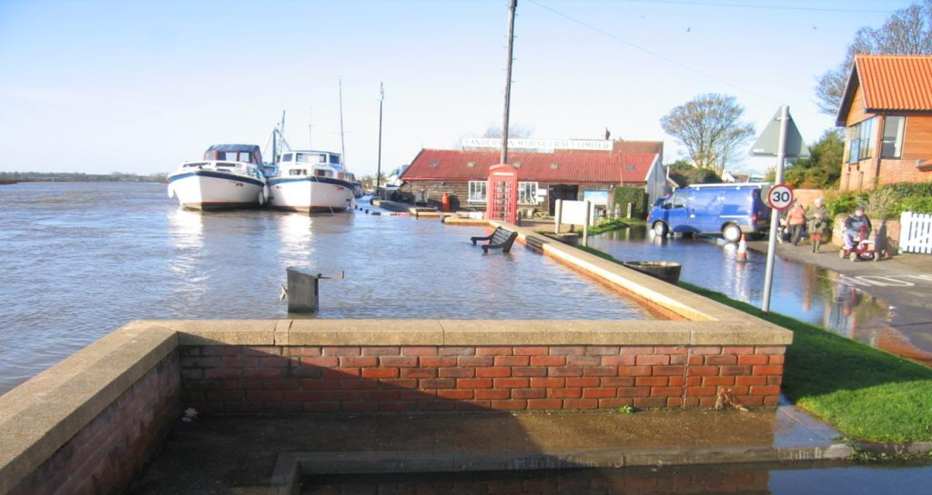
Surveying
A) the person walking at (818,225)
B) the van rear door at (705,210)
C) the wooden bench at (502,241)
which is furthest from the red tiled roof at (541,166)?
the wooden bench at (502,241)

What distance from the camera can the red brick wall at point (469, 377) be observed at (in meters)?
4.31

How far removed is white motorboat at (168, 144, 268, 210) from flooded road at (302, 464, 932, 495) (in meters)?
28.6

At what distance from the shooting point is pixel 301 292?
6633 millimetres

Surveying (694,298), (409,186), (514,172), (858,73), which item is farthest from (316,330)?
(409,186)

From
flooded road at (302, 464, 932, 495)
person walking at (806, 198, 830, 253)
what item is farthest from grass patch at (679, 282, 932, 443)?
person walking at (806, 198, 830, 253)

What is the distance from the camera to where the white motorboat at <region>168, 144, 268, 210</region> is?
2984 cm

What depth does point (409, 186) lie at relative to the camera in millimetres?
42000

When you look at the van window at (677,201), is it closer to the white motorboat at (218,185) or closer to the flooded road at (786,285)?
the flooded road at (786,285)

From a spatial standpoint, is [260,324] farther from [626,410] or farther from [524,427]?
[626,410]

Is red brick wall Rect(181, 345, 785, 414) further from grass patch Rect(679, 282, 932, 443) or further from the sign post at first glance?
the sign post

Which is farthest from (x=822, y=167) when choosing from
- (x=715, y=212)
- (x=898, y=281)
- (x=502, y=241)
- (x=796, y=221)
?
(x=502, y=241)

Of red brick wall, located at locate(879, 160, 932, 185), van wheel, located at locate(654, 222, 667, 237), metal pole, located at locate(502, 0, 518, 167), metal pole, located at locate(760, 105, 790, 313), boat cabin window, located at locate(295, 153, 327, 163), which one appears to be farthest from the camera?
boat cabin window, located at locate(295, 153, 327, 163)

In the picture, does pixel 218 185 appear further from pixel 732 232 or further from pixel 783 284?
pixel 783 284

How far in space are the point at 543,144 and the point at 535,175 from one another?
7975 millimetres
